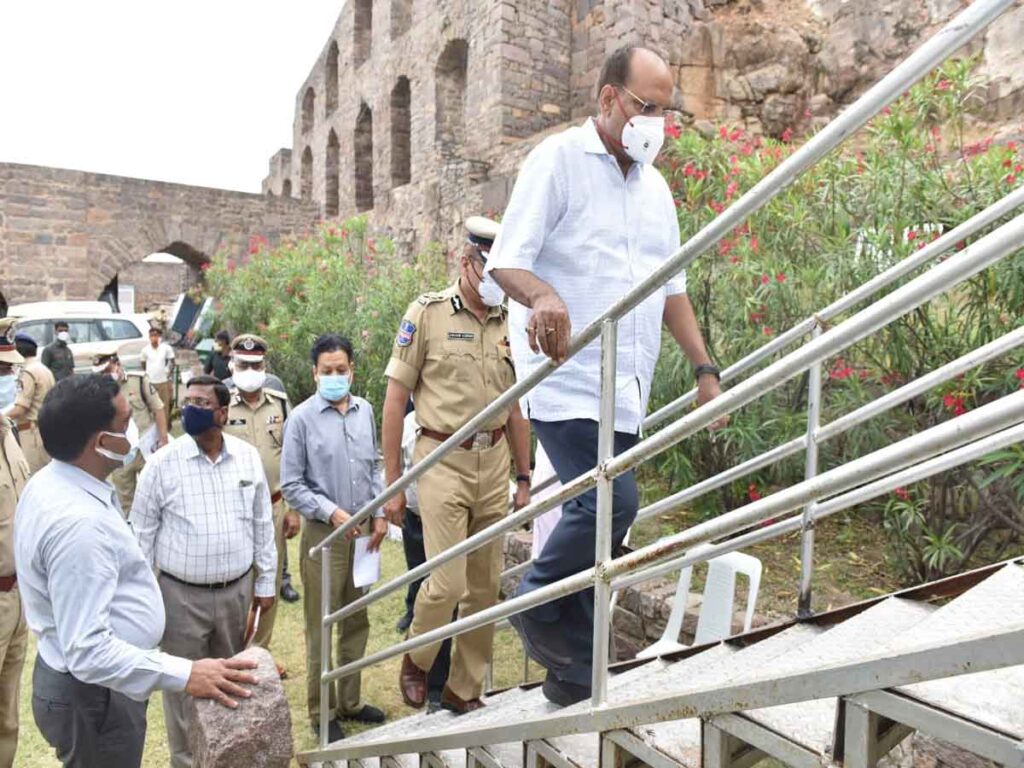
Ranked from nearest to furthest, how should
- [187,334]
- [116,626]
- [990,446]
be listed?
[990,446] → [116,626] → [187,334]

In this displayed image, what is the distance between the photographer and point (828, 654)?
1.56m

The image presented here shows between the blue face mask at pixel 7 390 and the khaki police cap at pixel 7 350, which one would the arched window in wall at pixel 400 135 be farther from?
the blue face mask at pixel 7 390

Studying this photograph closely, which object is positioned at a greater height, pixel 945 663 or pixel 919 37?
pixel 919 37

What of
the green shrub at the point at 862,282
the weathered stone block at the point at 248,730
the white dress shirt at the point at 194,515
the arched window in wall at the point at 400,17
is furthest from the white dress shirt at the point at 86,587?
the arched window in wall at the point at 400,17

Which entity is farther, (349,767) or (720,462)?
Result: (720,462)

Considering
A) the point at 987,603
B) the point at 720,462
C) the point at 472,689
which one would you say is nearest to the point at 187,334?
the point at 720,462

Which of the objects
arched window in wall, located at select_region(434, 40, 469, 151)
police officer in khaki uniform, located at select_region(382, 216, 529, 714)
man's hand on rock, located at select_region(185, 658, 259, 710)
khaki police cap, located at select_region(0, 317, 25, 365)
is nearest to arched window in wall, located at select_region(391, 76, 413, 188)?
arched window in wall, located at select_region(434, 40, 469, 151)

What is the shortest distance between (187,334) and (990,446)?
1559 cm

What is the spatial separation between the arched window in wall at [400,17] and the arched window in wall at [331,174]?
4.99 meters

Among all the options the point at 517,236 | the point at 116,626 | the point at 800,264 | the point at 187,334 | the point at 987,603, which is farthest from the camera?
the point at 187,334

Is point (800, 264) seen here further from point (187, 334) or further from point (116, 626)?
point (187, 334)

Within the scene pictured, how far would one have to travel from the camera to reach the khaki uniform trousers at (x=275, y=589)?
3398 mm

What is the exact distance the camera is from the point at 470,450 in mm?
2781

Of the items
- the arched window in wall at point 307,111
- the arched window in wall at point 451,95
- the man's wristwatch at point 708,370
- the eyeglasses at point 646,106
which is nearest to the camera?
the eyeglasses at point 646,106
